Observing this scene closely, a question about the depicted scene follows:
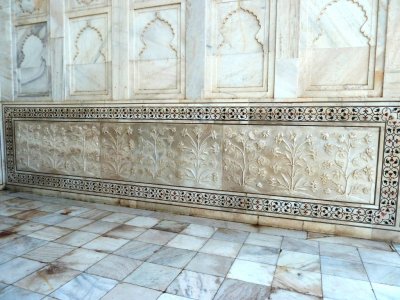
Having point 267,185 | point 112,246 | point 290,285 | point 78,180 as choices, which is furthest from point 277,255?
point 78,180

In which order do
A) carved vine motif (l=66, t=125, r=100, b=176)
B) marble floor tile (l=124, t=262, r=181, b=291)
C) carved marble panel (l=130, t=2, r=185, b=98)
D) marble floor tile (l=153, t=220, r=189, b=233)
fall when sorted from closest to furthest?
marble floor tile (l=124, t=262, r=181, b=291)
marble floor tile (l=153, t=220, r=189, b=233)
carved marble panel (l=130, t=2, r=185, b=98)
carved vine motif (l=66, t=125, r=100, b=176)

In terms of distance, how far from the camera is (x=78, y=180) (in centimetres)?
262

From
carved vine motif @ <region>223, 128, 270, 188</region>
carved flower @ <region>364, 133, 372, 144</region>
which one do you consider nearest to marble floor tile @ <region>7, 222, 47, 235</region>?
carved vine motif @ <region>223, 128, 270, 188</region>

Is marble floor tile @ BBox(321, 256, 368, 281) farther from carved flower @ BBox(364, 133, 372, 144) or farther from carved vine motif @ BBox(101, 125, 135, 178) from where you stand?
carved vine motif @ BBox(101, 125, 135, 178)

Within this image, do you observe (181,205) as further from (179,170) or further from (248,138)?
(248,138)

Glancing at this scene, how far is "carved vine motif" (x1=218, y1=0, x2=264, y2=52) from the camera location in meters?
2.03

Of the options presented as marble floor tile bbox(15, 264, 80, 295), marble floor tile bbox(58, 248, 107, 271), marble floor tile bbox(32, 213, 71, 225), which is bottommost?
marble floor tile bbox(32, 213, 71, 225)

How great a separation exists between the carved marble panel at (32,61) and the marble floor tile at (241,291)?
2.27 meters

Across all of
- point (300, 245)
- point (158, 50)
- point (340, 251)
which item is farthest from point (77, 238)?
point (340, 251)

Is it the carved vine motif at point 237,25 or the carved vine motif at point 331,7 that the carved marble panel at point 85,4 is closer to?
the carved vine motif at point 237,25

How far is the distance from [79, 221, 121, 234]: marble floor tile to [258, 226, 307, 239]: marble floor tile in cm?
97

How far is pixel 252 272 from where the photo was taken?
1.45 m

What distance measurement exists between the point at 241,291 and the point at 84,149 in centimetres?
182

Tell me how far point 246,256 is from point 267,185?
23.1 inches
